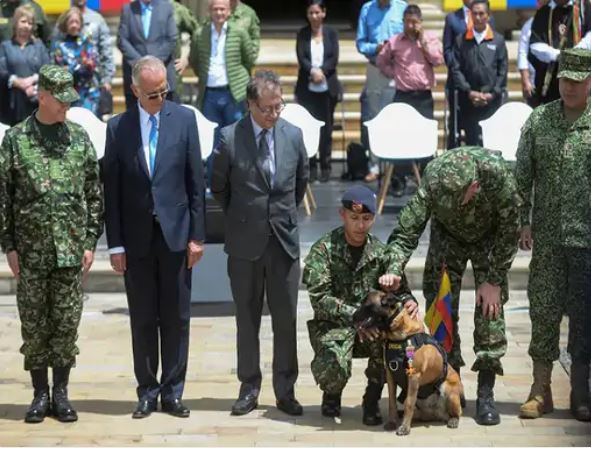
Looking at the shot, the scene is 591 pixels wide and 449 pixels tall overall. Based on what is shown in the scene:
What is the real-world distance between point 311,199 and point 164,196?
608 centimetres

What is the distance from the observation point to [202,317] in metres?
11.6

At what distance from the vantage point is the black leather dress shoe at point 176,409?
878 cm

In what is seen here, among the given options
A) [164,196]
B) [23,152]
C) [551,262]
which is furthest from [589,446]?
[23,152]

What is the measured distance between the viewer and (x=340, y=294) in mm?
8648

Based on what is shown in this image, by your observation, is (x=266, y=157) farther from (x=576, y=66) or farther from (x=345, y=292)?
(x=576, y=66)

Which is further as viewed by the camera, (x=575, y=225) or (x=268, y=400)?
(x=268, y=400)

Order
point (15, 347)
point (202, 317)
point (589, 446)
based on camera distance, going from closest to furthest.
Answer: point (589, 446) → point (15, 347) → point (202, 317)

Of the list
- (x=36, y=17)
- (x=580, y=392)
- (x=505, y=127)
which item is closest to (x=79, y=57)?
(x=36, y=17)

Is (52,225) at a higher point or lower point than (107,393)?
higher

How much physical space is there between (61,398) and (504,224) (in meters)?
2.57

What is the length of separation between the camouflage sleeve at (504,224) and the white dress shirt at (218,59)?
6715 mm

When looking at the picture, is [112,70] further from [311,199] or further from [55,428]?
[55,428]

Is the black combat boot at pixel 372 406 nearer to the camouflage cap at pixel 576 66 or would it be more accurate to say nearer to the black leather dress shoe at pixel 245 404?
the black leather dress shoe at pixel 245 404

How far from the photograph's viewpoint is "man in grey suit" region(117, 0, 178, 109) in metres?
14.9
